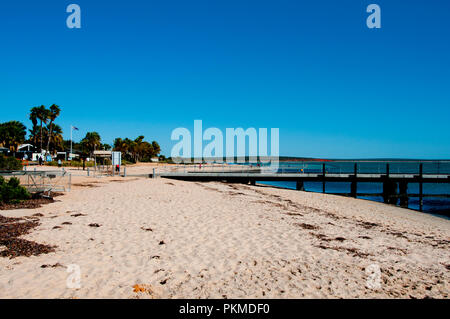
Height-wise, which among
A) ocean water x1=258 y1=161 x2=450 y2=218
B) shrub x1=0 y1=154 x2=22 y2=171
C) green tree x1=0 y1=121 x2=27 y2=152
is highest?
green tree x1=0 y1=121 x2=27 y2=152

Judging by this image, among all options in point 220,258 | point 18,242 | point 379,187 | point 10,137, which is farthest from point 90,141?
point 220,258

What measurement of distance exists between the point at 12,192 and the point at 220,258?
10.9m

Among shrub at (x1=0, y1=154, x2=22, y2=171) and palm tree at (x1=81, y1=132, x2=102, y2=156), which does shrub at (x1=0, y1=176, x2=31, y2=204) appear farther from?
palm tree at (x1=81, y1=132, x2=102, y2=156)

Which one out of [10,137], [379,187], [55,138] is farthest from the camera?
[55,138]

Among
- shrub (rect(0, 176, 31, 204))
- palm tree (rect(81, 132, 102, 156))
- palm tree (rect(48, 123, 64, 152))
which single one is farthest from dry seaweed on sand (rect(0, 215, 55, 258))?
palm tree (rect(81, 132, 102, 156))

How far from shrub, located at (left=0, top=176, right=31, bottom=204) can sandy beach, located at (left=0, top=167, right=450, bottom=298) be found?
211 centimetres

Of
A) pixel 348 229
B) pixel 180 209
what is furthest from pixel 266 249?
pixel 180 209

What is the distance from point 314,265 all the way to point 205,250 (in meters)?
2.53

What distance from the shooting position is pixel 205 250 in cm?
652

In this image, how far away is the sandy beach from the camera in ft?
14.8

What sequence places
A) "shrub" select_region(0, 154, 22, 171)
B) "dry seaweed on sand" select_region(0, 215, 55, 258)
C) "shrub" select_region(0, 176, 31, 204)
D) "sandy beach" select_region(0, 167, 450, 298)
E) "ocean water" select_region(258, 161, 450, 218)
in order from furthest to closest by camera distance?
1. "ocean water" select_region(258, 161, 450, 218)
2. "shrub" select_region(0, 154, 22, 171)
3. "shrub" select_region(0, 176, 31, 204)
4. "dry seaweed on sand" select_region(0, 215, 55, 258)
5. "sandy beach" select_region(0, 167, 450, 298)

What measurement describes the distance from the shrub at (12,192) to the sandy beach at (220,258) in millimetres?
2113

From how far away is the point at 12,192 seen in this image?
11.7 metres

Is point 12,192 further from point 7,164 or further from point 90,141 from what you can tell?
point 90,141
